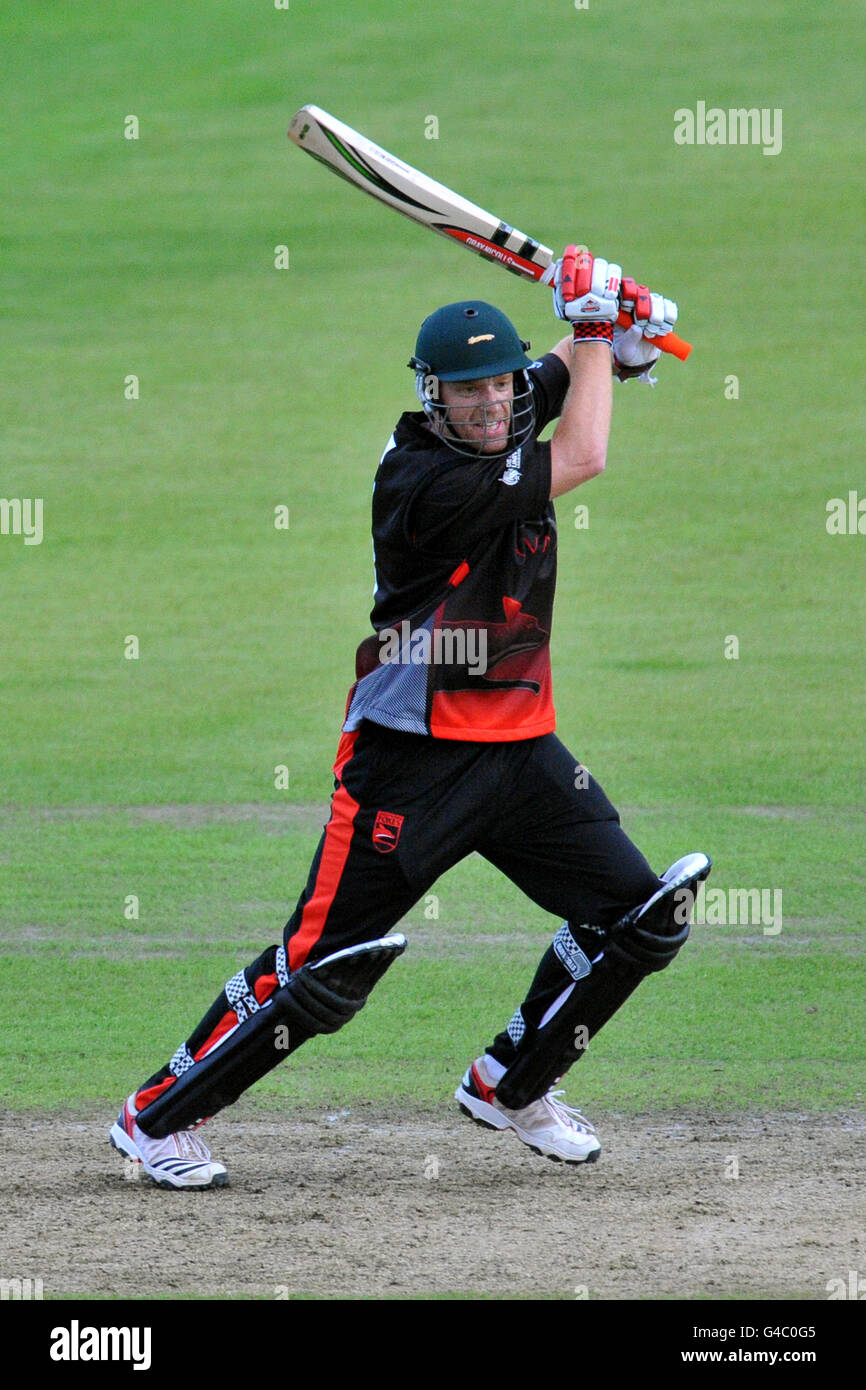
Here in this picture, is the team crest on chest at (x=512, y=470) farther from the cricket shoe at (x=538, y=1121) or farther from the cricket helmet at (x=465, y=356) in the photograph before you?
the cricket shoe at (x=538, y=1121)

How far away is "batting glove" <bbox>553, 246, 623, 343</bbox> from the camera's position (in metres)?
4.51

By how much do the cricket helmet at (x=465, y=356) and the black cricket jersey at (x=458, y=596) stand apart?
5 cm

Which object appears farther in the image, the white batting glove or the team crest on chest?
the white batting glove

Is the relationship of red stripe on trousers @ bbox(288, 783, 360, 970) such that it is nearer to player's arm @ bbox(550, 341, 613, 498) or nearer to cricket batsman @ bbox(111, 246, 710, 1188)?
cricket batsman @ bbox(111, 246, 710, 1188)

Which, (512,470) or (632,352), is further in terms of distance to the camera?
(632,352)

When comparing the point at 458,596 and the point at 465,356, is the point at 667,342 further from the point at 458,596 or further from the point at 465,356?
the point at 458,596

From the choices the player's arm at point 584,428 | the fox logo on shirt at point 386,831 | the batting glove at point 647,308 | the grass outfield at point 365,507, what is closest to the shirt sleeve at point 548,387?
the player's arm at point 584,428

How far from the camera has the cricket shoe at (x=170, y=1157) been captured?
4652mm

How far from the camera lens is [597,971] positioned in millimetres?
4727

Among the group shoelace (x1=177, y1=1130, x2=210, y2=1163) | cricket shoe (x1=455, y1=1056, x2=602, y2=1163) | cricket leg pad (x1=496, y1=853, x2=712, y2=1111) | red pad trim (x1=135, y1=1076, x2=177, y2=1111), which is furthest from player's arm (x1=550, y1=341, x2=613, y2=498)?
shoelace (x1=177, y1=1130, x2=210, y2=1163)

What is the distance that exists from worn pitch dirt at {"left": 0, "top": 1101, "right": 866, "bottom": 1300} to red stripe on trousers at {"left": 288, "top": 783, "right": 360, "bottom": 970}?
2.19 ft

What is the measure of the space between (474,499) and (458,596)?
0.92 feet

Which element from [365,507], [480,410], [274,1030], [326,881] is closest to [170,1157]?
[274,1030]

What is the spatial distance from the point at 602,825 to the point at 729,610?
6.55 m
